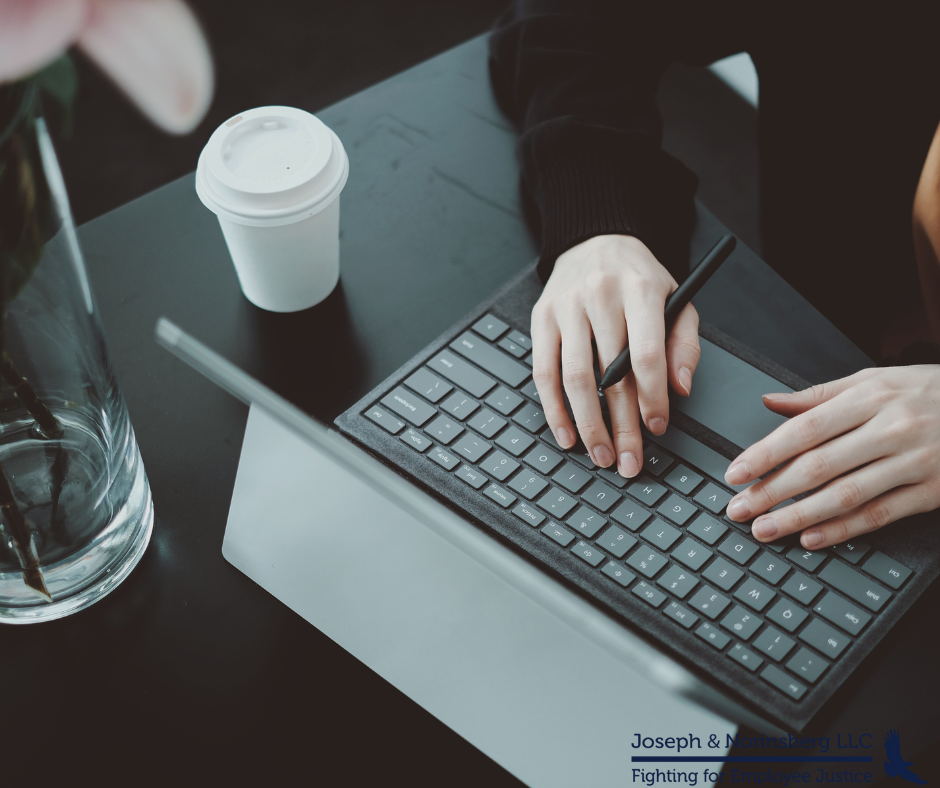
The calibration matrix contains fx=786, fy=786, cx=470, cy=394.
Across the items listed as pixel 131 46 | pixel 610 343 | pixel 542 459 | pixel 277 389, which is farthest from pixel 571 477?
pixel 131 46

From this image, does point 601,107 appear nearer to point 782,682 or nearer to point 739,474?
point 739,474

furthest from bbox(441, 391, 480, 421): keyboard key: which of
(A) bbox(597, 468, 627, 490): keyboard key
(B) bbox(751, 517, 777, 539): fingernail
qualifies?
(B) bbox(751, 517, 777, 539): fingernail

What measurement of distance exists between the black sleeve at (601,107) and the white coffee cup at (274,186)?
0.66 ft

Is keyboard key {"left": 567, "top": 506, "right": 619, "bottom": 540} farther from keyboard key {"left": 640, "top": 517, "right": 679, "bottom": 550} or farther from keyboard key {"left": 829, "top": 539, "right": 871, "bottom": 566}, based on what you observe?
keyboard key {"left": 829, "top": 539, "right": 871, "bottom": 566}

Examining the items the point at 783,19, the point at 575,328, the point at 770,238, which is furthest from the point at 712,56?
the point at 575,328

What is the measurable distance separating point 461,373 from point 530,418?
62 mm

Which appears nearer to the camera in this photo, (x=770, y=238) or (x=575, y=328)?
(x=575, y=328)

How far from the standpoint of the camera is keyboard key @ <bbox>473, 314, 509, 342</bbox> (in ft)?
2.03

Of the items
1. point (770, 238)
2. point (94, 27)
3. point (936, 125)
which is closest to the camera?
point (94, 27)

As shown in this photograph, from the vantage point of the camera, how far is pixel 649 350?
0.58 meters

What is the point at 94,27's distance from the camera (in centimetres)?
22

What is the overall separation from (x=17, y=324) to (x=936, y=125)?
86 centimetres

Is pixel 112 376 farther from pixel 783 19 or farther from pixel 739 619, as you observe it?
pixel 783 19

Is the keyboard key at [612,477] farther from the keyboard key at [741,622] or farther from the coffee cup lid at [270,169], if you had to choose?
the coffee cup lid at [270,169]
